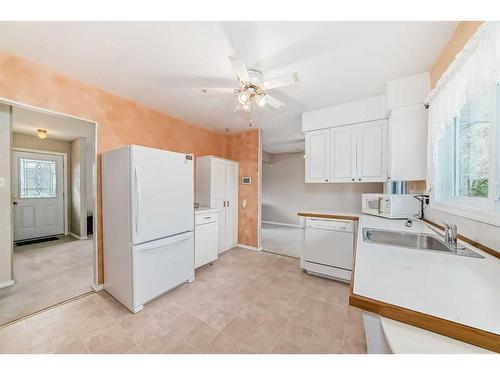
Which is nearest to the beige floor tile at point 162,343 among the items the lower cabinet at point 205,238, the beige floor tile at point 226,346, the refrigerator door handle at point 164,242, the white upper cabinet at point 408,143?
the beige floor tile at point 226,346

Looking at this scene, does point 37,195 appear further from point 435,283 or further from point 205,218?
point 435,283

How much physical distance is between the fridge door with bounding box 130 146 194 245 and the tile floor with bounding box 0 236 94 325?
119cm

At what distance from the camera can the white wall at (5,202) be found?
2166 millimetres

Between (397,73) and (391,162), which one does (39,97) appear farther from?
(391,162)

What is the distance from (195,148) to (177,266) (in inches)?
80.3

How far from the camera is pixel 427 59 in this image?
66.2 inches

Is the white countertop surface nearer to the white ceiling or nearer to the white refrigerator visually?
the white ceiling

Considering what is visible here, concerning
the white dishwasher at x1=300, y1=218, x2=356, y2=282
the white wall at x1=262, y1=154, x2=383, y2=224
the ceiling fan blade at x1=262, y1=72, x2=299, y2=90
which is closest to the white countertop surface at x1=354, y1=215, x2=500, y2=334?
the white dishwasher at x1=300, y1=218, x2=356, y2=282

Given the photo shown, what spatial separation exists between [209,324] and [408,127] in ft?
9.26

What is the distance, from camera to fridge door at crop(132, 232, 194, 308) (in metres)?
1.80

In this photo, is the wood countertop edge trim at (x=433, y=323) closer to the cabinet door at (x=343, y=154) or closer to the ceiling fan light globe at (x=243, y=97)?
the ceiling fan light globe at (x=243, y=97)

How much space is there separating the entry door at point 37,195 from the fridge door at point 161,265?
405 centimetres
